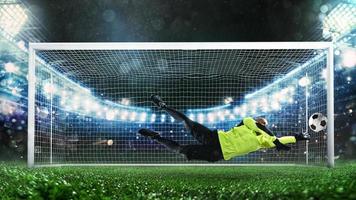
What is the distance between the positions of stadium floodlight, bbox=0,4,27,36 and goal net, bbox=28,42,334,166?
707cm

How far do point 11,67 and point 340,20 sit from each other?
15670 millimetres

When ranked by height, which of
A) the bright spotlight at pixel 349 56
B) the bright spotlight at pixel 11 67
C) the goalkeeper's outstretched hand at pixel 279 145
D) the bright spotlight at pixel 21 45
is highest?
the bright spotlight at pixel 21 45

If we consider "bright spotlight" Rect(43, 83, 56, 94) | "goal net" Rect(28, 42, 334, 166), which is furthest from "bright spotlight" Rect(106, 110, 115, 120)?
"bright spotlight" Rect(43, 83, 56, 94)

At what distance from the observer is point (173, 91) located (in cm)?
1454

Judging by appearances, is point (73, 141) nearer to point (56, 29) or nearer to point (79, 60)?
point (79, 60)

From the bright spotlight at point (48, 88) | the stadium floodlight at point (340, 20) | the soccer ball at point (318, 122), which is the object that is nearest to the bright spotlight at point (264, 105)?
the soccer ball at point (318, 122)

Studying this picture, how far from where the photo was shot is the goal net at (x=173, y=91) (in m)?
12.5

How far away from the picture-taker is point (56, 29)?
865 inches

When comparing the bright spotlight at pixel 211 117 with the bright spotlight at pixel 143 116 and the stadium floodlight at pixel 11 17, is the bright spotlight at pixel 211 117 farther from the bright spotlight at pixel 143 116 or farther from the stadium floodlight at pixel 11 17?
the stadium floodlight at pixel 11 17

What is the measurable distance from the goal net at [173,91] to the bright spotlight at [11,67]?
28.4 ft

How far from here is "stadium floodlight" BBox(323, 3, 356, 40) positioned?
795 inches

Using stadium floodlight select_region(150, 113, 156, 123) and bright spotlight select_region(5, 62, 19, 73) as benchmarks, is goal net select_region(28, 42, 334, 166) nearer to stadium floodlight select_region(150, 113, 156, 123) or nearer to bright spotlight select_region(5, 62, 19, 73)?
stadium floodlight select_region(150, 113, 156, 123)

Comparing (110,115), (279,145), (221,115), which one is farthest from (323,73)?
(110,115)

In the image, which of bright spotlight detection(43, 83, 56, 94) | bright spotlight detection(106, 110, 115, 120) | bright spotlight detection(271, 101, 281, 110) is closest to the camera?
bright spotlight detection(43, 83, 56, 94)
